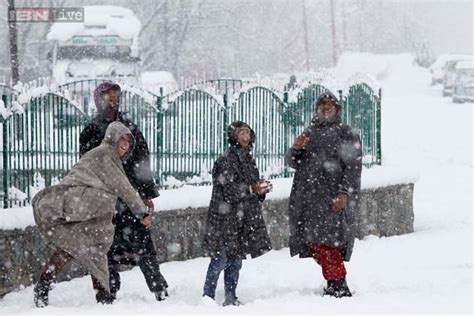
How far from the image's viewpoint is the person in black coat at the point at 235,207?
8.08 m

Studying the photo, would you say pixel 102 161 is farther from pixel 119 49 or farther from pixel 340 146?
pixel 119 49

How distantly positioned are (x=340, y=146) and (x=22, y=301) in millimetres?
2867

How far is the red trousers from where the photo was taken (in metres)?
8.45

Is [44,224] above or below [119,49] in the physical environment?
below

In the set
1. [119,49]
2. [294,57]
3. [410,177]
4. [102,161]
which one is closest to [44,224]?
[102,161]

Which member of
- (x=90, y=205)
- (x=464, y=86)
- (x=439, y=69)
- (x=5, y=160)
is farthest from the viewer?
(x=439, y=69)

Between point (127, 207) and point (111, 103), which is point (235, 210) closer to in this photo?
point (127, 207)

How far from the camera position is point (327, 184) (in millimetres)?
8523

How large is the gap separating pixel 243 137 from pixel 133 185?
3.09ft

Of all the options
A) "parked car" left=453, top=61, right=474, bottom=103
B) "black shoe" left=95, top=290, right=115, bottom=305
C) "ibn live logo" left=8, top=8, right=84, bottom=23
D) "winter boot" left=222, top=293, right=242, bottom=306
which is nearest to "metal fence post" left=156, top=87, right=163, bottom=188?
"winter boot" left=222, top=293, right=242, bottom=306

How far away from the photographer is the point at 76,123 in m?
9.90

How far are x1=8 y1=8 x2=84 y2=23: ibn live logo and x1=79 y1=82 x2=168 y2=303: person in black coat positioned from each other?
561cm

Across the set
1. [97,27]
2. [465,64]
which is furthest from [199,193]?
[465,64]

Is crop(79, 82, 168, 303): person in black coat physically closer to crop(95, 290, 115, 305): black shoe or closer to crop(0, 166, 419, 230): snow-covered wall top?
crop(95, 290, 115, 305): black shoe
